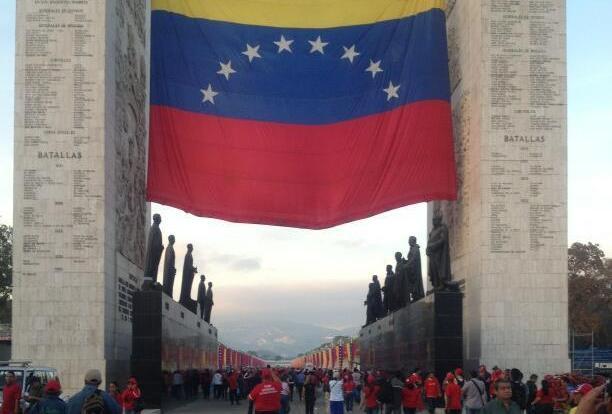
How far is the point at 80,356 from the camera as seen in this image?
91.6ft

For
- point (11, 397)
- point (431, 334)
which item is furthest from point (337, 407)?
point (11, 397)

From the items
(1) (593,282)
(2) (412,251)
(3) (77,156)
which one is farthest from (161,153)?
(1) (593,282)

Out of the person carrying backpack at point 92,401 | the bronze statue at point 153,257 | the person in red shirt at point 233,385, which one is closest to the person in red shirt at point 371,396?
the bronze statue at point 153,257

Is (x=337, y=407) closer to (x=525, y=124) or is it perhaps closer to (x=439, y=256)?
(x=439, y=256)

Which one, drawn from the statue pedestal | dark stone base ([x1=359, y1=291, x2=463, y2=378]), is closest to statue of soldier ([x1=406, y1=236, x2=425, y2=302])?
dark stone base ([x1=359, y1=291, x2=463, y2=378])

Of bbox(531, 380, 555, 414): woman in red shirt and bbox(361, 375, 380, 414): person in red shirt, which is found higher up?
bbox(531, 380, 555, 414): woman in red shirt

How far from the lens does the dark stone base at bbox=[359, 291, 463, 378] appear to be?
26.2 meters

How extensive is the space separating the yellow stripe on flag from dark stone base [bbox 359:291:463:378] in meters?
8.14

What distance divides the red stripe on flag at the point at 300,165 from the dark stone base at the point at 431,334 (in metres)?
3.14

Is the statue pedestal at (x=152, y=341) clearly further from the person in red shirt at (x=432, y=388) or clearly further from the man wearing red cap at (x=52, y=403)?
the man wearing red cap at (x=52, y=403)

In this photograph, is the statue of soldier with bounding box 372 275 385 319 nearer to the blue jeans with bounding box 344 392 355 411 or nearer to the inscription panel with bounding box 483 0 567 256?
the blue jeans with bounding box 344 392 355 411

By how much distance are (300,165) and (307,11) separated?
4.51m

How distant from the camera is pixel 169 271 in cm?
3522

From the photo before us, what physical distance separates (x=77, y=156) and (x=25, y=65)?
9.34 feet
